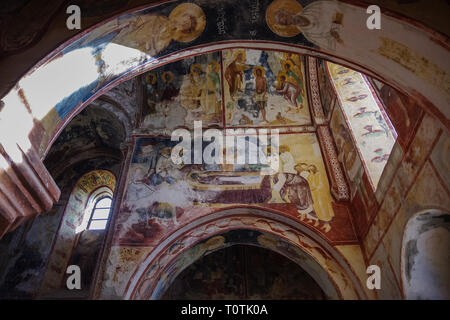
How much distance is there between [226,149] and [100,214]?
4594 mm

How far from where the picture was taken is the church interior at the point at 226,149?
3932 mm

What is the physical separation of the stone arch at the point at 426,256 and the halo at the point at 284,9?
139 inches

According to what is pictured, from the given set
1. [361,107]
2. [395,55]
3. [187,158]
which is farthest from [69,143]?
[395,55]

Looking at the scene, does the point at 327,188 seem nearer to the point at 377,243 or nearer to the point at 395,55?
the point at 377,243

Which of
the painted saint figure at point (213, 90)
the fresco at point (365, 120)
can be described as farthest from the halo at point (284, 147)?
the painted saint figure at point (213, 90)

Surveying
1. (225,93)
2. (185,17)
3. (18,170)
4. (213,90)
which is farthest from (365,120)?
(18,170)

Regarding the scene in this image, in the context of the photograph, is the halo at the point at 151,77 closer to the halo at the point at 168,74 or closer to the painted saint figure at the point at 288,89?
the halo at the point at 168,74

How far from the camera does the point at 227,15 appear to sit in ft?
16.0

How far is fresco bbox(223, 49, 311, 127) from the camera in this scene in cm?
968

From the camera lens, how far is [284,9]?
4.64m

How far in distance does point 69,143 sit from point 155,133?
3533 millimetres

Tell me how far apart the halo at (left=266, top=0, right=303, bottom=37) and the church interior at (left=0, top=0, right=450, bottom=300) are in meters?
0.02

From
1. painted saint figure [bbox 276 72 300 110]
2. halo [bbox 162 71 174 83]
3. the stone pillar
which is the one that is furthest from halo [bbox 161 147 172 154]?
the stone pillar

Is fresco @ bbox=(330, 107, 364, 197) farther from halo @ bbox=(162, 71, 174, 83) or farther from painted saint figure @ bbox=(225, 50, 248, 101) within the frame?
halo @ bbox=(162, 71, 174, 83)
